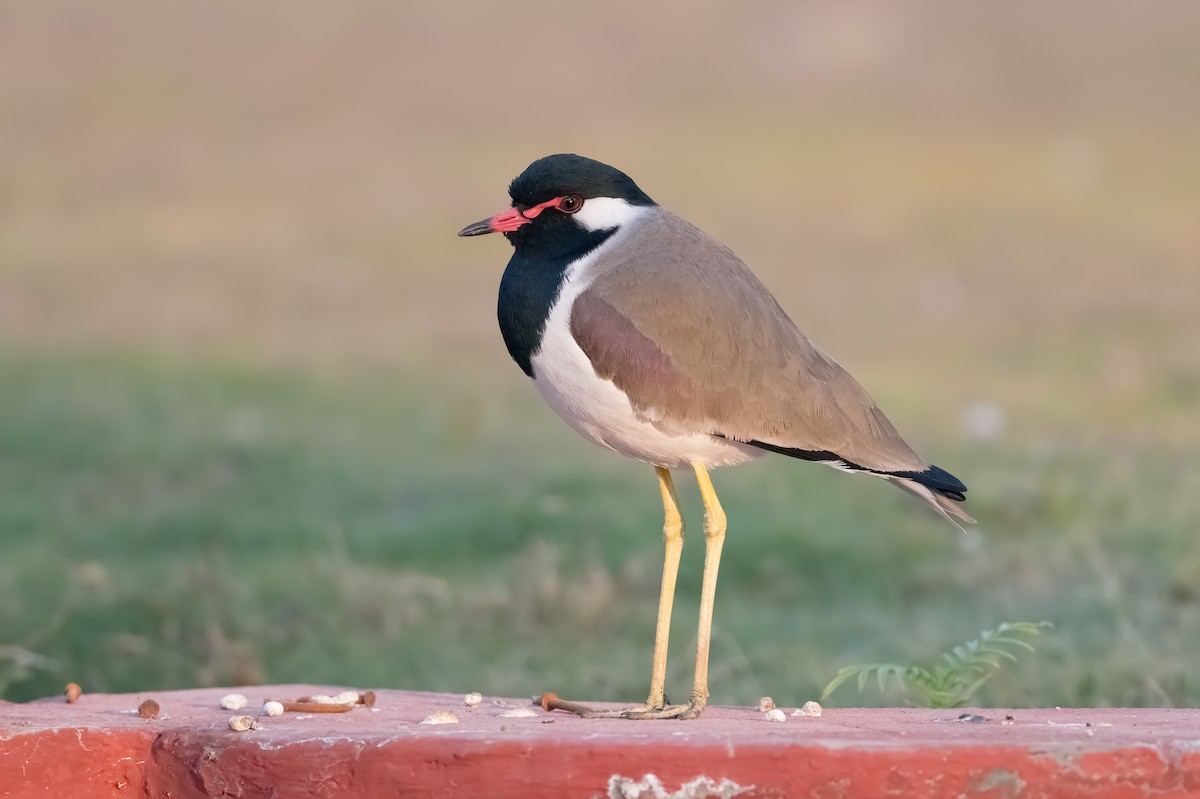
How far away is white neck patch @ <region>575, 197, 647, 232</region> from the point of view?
421cm

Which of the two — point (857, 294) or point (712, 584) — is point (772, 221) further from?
point (712, 584)

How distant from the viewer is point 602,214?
4219 millimetres

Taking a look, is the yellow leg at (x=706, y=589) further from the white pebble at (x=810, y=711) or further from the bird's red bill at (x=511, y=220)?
the bird's red bill at (x=511, y=220)

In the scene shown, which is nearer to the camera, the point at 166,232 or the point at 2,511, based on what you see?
the point at 2,511

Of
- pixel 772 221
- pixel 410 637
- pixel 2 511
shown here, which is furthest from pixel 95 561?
pixel 772 221

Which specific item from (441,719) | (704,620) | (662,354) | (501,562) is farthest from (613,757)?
(501,562)

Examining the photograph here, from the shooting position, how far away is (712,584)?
13.6 feet

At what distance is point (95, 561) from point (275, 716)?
402 cm

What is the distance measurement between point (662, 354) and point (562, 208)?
453 mm

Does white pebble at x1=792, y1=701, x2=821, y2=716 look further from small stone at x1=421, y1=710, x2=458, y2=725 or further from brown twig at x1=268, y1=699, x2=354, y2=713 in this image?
brown twig at x1=268, y1=699, x2=354, y2=713

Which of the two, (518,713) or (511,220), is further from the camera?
(511,220)

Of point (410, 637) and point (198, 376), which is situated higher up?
point (198, 376)

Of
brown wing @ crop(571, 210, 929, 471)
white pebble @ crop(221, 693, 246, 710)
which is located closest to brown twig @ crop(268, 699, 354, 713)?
white pebble @ crop(221, 693, 246, 710)

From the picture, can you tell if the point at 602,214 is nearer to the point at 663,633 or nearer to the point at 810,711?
the point at 663,633
